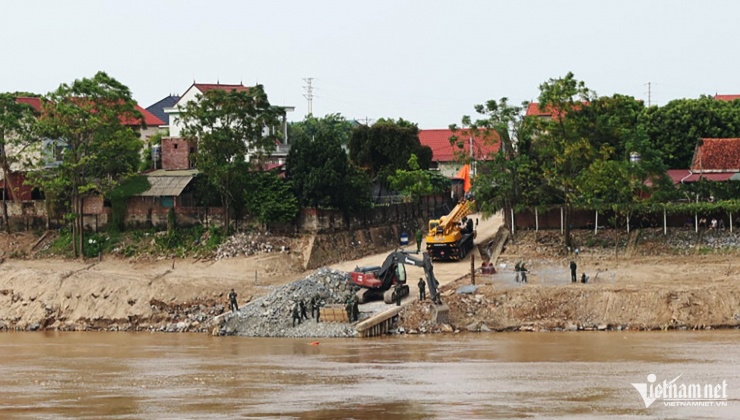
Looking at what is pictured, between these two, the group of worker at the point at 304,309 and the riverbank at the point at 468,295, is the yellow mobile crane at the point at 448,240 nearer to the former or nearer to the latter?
the riverbank at the point at 468,295

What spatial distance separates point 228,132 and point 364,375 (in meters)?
31.4

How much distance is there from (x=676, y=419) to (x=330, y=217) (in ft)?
130

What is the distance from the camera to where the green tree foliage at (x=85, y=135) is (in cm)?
7112

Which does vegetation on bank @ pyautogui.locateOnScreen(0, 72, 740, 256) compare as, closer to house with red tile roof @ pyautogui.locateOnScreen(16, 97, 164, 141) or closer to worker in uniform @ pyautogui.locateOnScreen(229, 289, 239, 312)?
house with red tile roof @ pyautogui.locateOnScreen(16, 97, 164, 141)

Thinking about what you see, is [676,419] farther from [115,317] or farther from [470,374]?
[115,317]

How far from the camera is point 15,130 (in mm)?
72812

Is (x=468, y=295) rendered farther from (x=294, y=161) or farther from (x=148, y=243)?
(x=148, y=243)

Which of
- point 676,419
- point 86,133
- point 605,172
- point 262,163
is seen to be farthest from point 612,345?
point 86,133

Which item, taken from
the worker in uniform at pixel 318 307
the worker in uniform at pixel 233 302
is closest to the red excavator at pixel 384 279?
the worker in uniform at pixel 318 307

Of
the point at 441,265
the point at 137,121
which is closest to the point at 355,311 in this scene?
the point at 441,265

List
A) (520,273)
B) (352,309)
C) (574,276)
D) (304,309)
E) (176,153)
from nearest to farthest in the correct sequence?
(352,309) → (304,309) → (574,276) → (520,273) → (176,153)

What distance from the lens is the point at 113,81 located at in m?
72.8

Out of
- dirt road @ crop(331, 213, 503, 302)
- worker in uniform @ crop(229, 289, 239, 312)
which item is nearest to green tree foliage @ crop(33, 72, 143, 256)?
dirt road @ crop(331, 213, 503, 302)

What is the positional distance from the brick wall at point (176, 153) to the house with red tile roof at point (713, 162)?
95.9 feet
